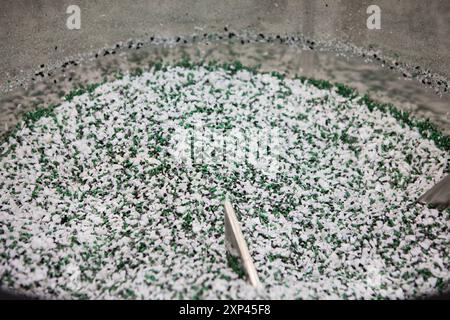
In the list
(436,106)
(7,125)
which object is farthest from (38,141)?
(436,106)

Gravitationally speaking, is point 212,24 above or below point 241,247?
above

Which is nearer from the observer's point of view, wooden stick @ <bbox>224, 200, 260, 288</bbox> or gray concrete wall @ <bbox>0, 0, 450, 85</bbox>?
wooden stick @ <bbox>224, 200, 260, 288</bbox>

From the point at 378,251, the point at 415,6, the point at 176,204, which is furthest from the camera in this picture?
the point at 415,6

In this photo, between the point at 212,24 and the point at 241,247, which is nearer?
the point at 241,247

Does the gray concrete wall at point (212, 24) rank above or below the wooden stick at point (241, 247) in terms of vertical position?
above

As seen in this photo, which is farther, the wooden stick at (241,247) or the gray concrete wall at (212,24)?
the gray concrete wall at (212,24)

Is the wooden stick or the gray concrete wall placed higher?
the gray concrete wall
